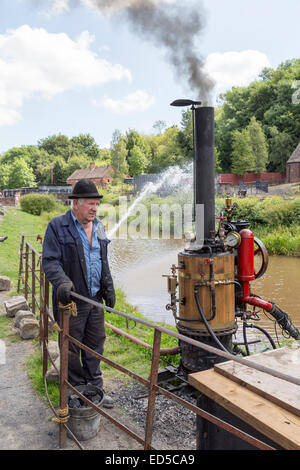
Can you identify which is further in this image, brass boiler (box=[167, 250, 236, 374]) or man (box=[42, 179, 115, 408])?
brass boiler (box=[167, 250, 236, 374])

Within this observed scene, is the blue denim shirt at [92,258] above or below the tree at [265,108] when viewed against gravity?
below

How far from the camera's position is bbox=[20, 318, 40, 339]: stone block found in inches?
225

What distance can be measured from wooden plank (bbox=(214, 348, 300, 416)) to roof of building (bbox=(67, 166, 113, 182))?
66126 mm

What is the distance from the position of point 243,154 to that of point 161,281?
38535mm

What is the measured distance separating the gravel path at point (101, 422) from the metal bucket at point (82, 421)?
66 mm

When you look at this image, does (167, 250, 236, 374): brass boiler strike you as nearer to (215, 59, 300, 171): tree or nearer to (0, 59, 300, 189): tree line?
(0, 59, 300, 189): tree line

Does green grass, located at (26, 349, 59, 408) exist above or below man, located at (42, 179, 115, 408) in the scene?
below

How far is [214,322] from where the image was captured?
14.8 feet

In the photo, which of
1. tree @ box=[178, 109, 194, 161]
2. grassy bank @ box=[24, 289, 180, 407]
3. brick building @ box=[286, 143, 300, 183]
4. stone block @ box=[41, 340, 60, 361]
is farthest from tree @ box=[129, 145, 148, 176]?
stone block @ box=[41, 340, 60, 361]

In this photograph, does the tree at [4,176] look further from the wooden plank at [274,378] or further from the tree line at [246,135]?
the wooden plank at [274,378]

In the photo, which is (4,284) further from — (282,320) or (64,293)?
(64,293)

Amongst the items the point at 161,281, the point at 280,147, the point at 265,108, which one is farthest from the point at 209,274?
the point at 265,108

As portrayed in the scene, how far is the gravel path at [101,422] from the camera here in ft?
11.1

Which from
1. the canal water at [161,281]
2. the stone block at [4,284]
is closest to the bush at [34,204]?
the canal water at [161,281]
